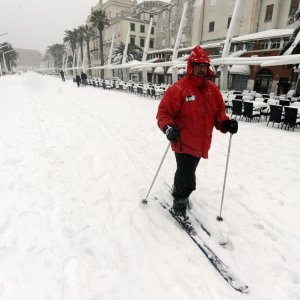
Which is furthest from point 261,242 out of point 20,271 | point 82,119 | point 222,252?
point 82,119

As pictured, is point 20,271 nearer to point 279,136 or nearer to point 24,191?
point 24,191

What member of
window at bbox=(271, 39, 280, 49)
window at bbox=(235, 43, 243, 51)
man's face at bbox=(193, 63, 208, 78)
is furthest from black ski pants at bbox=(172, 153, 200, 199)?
window at bbox=(235, 43, 243, 51)

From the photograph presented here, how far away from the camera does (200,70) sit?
2744mm

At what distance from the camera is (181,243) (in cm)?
277

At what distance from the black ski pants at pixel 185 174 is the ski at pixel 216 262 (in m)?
0.41

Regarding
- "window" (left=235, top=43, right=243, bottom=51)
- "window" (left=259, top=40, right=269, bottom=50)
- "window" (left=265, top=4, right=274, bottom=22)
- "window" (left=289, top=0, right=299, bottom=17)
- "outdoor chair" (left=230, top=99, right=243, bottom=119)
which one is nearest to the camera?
"outdoor chair" (left=230, top=99, right=243, bottom=119)

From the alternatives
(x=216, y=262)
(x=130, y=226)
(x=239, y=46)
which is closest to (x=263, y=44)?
(x=239, y=46)

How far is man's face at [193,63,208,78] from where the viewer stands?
8.96 ft

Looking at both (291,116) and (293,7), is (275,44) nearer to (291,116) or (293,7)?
(293,7)

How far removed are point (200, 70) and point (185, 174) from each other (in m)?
1.16

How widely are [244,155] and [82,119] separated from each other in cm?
573

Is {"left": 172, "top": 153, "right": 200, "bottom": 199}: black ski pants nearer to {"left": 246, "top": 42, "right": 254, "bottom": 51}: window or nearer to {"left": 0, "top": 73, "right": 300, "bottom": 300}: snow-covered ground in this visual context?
{"left": 0, "top": 73, "right": 300, "bottom": 300}: snow-covered ground

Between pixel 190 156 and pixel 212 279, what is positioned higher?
pixel 190 156

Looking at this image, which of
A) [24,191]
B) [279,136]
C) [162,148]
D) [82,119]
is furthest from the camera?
[82,119]
